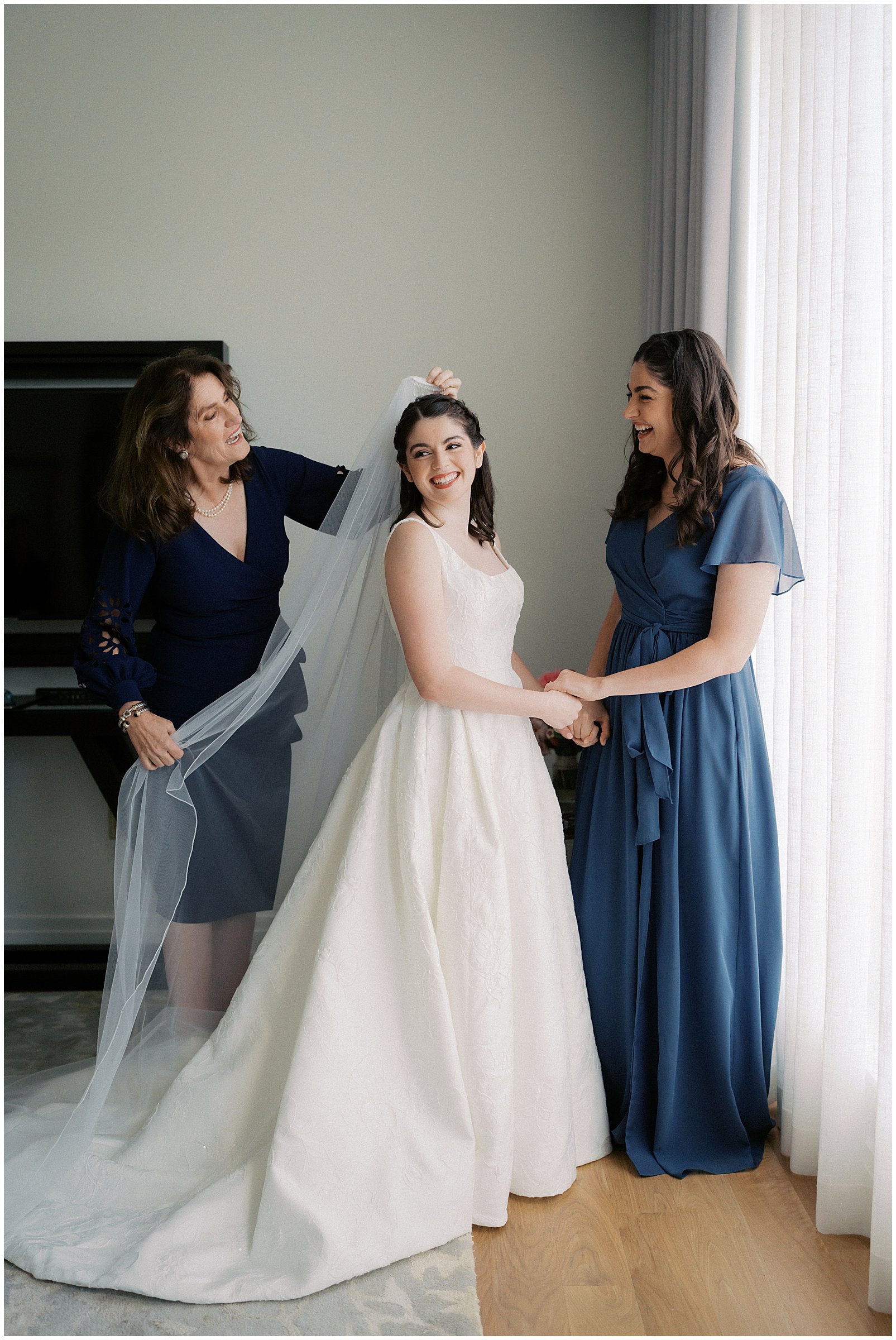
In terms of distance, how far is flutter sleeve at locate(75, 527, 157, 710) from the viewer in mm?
2059

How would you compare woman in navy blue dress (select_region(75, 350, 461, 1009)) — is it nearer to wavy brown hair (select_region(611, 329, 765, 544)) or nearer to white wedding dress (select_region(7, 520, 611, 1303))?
white wedding dress (select_region(7, 520, 611, 1303))

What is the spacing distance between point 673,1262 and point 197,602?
1604 millimetres

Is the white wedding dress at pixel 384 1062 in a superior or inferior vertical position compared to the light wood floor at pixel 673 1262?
superior

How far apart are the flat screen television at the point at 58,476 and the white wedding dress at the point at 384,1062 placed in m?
1.64

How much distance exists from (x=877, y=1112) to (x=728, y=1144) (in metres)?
0.51

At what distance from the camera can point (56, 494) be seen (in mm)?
3115

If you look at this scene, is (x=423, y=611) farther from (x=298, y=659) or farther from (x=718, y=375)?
(x=718, y=375)

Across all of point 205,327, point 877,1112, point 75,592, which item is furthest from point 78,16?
point 877,1112

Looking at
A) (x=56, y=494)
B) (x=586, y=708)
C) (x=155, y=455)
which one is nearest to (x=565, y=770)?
(x=586, y=708)

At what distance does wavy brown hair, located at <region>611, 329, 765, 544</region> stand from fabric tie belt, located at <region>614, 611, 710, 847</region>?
205mm

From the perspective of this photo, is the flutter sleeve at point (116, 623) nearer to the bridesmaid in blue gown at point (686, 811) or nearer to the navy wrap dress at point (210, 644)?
the navy wrap dress at point (210, 644)

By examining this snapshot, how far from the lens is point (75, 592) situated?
10.3 feet

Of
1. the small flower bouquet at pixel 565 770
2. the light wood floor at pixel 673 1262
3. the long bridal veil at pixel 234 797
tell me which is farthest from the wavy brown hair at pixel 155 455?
the light wood floor at pixel 673 1262

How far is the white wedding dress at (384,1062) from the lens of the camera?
1.64 meters
